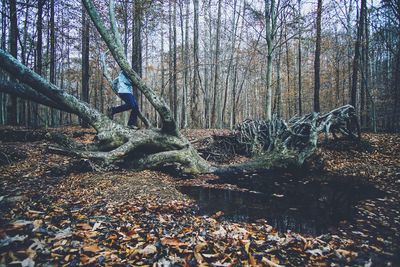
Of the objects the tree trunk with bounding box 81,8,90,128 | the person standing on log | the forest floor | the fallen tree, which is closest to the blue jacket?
the person standing on log

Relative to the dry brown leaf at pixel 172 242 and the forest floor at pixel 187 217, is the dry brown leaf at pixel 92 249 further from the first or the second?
the dry brown leaf at pixel 172 242

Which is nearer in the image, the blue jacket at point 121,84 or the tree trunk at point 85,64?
the blue jacket at point 121,84

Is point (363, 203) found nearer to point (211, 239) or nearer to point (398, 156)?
point (211, 239)

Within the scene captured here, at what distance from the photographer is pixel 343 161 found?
25.8 feet

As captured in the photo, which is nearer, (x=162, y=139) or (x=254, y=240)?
(x=254, y=240)

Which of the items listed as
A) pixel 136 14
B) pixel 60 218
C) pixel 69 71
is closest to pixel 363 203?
pixel 60 218

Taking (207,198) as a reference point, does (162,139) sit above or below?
above

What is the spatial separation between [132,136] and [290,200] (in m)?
4.02

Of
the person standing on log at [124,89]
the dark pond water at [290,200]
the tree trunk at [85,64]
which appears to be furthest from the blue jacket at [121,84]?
the tree trunk at [85,64]

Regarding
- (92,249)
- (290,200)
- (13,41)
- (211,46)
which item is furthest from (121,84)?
(211,46)

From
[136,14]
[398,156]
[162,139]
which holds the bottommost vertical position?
[398,156]

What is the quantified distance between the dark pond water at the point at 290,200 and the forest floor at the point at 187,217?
0.02 meters

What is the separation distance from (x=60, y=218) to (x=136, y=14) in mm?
11513

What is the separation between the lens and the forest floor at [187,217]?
234 centimetres
